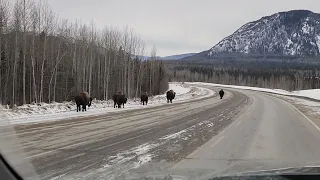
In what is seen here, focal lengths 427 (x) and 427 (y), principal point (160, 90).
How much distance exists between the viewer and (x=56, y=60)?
55062 mm

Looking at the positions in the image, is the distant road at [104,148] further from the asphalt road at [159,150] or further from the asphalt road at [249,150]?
the asphalt road at [249,150]

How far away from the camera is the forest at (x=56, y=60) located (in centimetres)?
4403

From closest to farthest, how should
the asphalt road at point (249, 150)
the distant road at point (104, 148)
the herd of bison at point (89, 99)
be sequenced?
1. the distant road at point (104, 148)
2. the asphalt road at point (249, 150)
3. the herd of bison at point (89, 99)

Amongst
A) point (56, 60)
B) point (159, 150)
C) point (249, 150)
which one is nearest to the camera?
point (159, 150)

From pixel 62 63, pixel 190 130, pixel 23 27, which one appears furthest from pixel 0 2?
pixel 190 130

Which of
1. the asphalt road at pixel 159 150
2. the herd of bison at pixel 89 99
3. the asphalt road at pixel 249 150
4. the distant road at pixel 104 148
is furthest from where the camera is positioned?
the herd of bison at pixel 89 99

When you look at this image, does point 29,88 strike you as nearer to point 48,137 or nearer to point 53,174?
point 48,137

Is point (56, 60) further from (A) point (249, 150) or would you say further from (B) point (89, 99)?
(A) point (249, 150)

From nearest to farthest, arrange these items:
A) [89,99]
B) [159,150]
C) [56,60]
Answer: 1. [159,150]
2. [89,99]
3. [56,60]

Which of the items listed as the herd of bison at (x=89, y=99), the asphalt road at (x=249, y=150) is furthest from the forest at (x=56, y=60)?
the asphalt road at (x=249, y=150)

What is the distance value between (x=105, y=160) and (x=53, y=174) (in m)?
1.69

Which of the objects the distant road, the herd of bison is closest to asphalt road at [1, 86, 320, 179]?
the distant road

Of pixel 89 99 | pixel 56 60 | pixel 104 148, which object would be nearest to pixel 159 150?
pixel 104 148

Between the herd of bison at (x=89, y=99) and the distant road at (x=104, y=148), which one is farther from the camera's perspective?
the herd of bison at (x=89, y=99)
